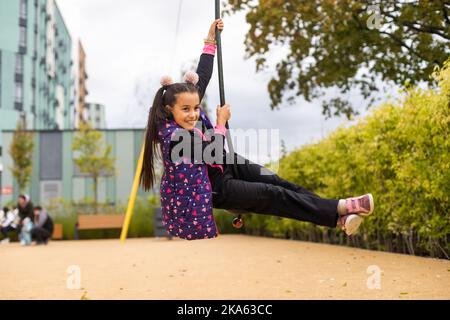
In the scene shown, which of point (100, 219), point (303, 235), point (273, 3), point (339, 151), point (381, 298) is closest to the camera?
point (381, 298)

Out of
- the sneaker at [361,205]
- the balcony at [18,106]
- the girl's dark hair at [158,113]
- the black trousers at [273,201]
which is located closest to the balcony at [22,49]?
the balcony at [18,106]

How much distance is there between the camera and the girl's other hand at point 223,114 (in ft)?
13.5

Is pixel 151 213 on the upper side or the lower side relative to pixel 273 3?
lower

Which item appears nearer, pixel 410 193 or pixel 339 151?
pixel 410 193

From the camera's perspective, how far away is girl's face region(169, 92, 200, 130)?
163 inches

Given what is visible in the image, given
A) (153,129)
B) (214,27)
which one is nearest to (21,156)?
(214,27)

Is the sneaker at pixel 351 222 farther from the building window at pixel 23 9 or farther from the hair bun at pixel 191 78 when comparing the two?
the building window at pixel 23 9

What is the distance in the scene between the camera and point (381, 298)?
591 centimetres

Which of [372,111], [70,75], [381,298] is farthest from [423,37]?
[70,75]

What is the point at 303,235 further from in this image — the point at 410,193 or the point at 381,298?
the point at 381,298

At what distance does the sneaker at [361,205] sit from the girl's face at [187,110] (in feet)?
3.77

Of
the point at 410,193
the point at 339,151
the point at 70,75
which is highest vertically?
the point at 70,75

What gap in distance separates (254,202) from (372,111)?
23.3 feet

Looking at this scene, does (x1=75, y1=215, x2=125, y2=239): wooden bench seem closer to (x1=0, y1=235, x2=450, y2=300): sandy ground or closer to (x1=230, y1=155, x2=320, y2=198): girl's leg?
(x1=0, y1=235, x2=450, y2=300): sandy ground
